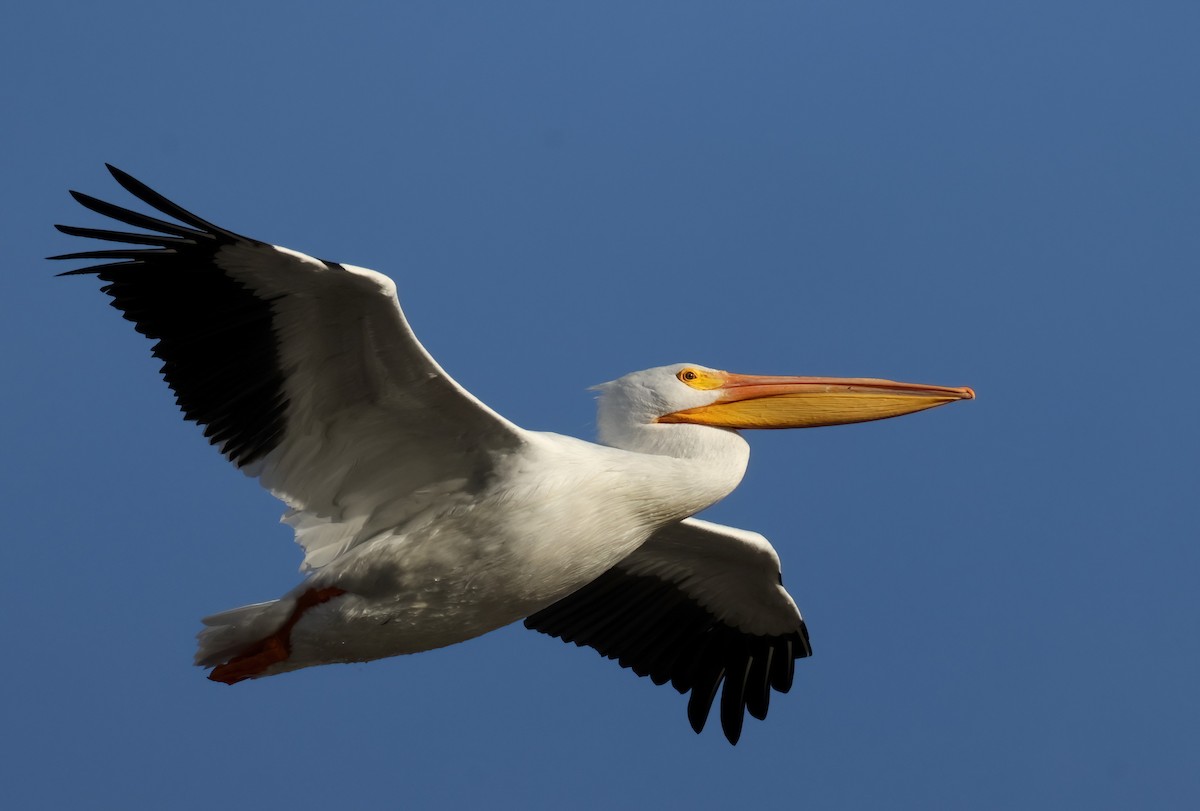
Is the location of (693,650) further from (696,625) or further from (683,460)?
(683,460)

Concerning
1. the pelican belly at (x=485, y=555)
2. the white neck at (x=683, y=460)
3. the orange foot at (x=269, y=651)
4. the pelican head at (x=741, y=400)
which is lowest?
the orange foot at (x=269, y=651)

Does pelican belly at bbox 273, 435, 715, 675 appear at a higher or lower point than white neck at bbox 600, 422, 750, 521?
lower

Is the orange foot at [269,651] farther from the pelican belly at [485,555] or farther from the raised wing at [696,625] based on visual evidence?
the raised wing at [696,625]

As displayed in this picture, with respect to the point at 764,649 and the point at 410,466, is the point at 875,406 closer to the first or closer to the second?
the point at 764,649

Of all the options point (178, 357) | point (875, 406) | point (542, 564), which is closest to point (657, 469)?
point (542, 564)

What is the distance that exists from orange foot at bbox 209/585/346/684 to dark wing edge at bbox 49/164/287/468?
2.75 ft

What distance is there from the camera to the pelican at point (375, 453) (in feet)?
28.0

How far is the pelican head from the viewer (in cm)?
980

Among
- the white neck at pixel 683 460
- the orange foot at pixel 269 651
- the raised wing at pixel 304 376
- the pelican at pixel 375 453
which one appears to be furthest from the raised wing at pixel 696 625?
the orange foot at pixel 269 651

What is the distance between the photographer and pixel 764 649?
11.5m

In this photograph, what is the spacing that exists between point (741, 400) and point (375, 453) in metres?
2.15

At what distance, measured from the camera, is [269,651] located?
9133 mm

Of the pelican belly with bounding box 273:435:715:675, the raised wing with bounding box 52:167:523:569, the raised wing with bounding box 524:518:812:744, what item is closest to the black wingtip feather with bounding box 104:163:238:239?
the raised wing with bounding box 52:167:523:569

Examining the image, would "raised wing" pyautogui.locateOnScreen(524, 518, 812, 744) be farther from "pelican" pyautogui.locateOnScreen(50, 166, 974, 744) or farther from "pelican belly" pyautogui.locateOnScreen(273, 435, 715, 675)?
"pelican belly" pyautogui.locateOnScreen(273, 435, 715, 675)
